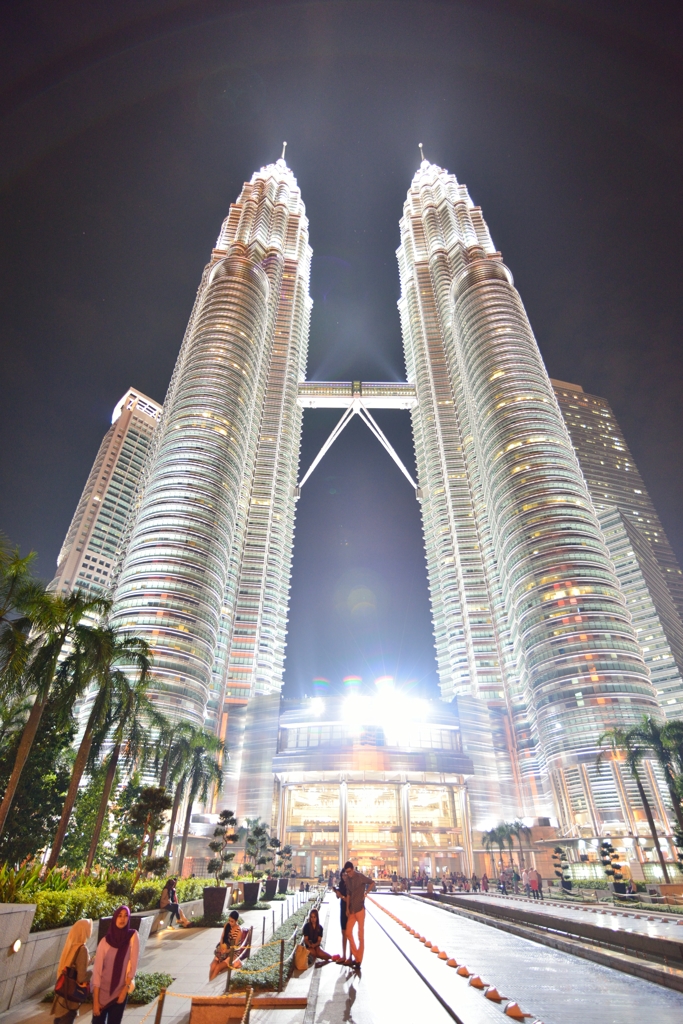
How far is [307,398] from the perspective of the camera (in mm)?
198625

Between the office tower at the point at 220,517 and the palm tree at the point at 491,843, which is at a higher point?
the office tower at the point at 220,517

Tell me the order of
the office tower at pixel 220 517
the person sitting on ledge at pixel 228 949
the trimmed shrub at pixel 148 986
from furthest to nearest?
the office tower at pixel 220 517
the person sitting on ledge at pixel 228 949
the trimmed shrub at pixel 148 986

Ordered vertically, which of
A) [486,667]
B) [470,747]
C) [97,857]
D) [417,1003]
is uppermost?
[486,667]

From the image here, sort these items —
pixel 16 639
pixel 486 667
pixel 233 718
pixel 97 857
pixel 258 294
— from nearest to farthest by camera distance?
pixel 16 639 → pixel 97 857 → pixel 233 718 → pixel 486 667 → pixel 258 294

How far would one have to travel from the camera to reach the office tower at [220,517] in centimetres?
11300

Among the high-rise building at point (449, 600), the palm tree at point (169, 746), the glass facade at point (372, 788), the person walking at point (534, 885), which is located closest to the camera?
the person walking at point (534, 885)

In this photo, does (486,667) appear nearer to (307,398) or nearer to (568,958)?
(307,398)

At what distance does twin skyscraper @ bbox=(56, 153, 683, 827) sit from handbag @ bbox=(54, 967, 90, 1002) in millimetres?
101661

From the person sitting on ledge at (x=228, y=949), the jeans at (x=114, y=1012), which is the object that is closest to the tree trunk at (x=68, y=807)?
the person sitting on ledge at (x=228, y=949)

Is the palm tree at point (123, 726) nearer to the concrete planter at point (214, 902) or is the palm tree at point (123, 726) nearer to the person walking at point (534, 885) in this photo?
the concrete planter at point (214, 902)

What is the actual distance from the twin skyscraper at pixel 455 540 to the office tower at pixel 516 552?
0.41 meters

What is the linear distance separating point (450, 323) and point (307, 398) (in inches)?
2151

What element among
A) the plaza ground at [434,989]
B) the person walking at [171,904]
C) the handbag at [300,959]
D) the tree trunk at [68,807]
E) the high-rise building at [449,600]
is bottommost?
the plaza ground at [434,989]

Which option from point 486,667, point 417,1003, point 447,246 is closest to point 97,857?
point 417,1003
